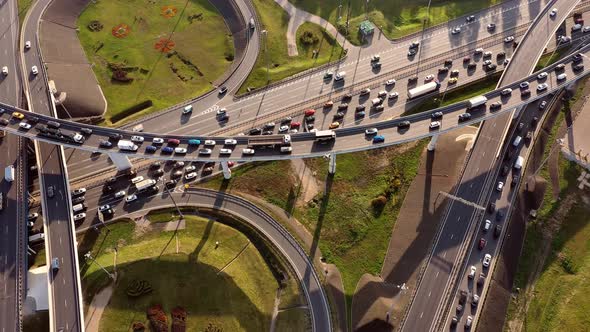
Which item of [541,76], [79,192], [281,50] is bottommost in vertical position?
[541,76]

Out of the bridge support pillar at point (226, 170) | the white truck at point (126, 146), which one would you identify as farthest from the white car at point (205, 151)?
the white truck at point (126, 146)

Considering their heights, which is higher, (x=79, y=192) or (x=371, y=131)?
(x=79, y=192)

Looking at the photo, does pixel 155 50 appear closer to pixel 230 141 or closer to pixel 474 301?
pixel 230 141

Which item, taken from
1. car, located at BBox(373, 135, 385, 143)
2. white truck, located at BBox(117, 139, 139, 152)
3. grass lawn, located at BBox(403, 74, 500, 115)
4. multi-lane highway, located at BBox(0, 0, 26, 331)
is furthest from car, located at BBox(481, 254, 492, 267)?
multi-lane highway, located at BBox(0, 0, 26, 331)

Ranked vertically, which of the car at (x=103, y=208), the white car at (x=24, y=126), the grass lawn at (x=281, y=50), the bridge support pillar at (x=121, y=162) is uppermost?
the grass lawn at (x=281, y=50)

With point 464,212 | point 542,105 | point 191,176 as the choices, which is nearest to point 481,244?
point 464,212

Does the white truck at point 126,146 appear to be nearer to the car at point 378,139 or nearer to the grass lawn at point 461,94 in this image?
the car at point 378,139

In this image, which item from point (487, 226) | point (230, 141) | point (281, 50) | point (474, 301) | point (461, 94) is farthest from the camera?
point (281, 50)
